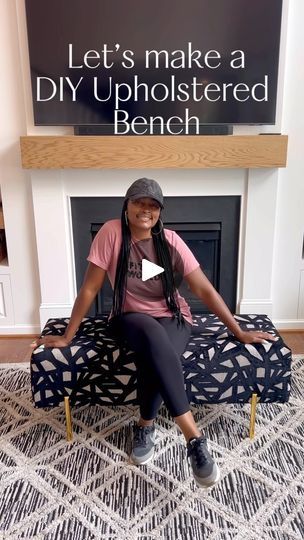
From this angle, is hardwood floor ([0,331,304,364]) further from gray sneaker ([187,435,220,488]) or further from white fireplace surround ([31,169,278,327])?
gray sneaker ([187,435,220,488])

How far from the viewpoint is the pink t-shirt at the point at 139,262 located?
1.63 metres

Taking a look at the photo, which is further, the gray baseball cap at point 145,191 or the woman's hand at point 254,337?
the woman's hand at point 254,337

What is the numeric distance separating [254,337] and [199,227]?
956 millimetres

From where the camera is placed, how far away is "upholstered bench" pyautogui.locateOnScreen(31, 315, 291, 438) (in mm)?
1627

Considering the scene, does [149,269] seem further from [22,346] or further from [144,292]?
[22,346]

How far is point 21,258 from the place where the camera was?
2.49 metres

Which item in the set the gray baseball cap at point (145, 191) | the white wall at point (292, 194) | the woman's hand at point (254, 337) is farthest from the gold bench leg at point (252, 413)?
the white wall at point (292, 194)

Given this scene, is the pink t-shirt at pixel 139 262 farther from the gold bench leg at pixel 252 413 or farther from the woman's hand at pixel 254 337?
the gold bench leg at pixel 252 413

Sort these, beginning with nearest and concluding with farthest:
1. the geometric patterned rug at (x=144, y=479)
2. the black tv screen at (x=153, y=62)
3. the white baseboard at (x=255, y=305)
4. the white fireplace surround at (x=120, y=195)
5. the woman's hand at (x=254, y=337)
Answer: the geometric patterned rug at (x=144, y=479) < the woman's hand at (x=254, y=337) < the black tv screen at (x=153, y=62) < the white fireplace surround at (x=120, y=195) < the white baseboard at (x=255, y=305)

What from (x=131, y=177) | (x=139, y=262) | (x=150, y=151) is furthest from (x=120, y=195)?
(x=139, y=262)

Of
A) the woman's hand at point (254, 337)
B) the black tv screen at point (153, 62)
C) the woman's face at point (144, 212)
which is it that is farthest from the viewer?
the black tv screen at point (153, 62)

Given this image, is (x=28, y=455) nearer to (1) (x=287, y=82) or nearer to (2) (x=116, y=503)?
(2) (x=116, y=503)

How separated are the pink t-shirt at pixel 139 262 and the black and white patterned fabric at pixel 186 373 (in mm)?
178

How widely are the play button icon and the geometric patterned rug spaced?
2.01ft
